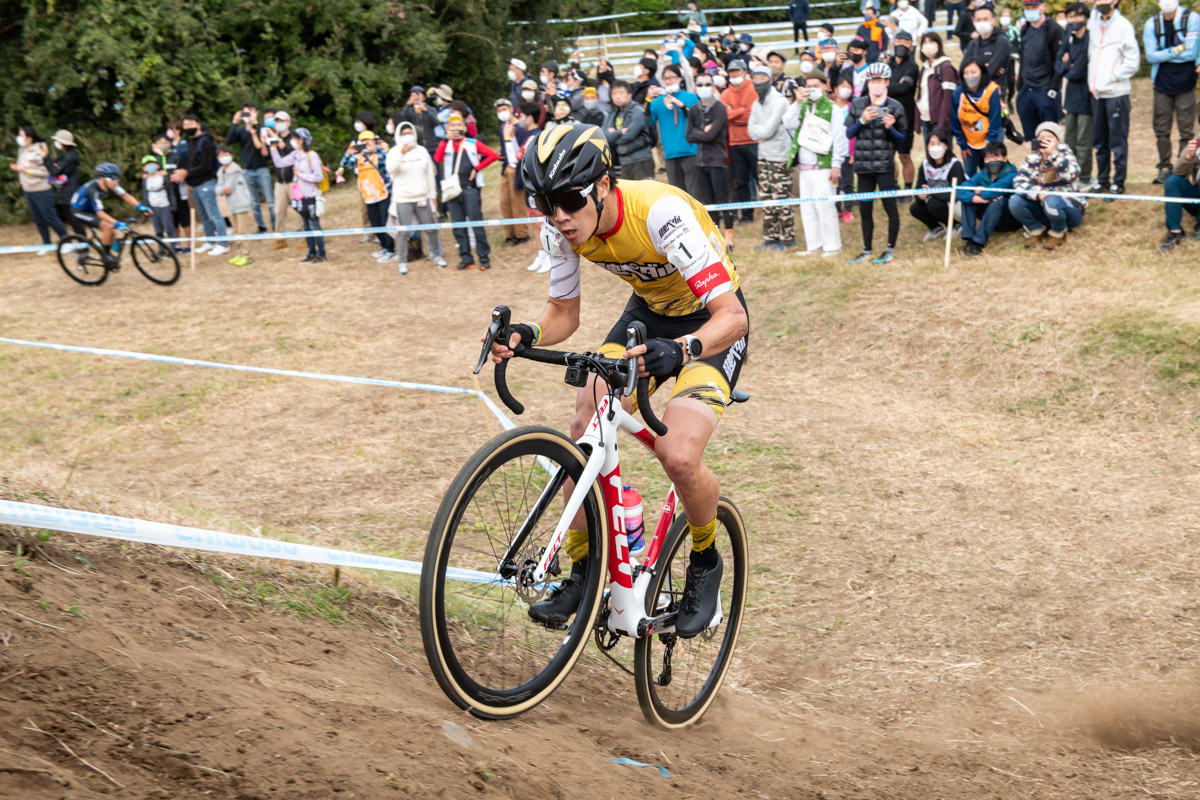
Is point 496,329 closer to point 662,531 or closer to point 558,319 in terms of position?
point 558,319

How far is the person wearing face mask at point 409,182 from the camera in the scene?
55.5 feet

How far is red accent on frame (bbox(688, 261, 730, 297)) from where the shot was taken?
427 centimetres

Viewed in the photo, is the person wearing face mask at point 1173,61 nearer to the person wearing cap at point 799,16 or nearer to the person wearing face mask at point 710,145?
the person wearing face mask at point 710,145

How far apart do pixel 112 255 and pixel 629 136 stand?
30.7 ft

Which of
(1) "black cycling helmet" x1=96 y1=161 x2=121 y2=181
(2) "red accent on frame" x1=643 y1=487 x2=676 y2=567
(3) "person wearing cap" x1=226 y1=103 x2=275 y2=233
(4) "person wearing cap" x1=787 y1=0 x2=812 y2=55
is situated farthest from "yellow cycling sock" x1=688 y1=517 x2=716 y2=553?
(4) "person wearing cap" x1=787 y1=0 x2=812 y2=55

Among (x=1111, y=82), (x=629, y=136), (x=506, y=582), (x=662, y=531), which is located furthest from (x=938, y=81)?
(x=506, y=582)

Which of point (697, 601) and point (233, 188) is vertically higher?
point (233, 188)

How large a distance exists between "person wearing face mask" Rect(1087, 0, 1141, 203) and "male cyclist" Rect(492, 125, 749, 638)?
10.9 meters

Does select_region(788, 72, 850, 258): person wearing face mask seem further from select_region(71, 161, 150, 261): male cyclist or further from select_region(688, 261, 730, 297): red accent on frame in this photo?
select_region(71, 161, 150, 261): male cyclist

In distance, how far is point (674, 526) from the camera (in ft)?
15.5

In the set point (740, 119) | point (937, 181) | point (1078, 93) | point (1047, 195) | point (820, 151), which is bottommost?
point (1047, 195)

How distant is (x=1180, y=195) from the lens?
12.2 metres

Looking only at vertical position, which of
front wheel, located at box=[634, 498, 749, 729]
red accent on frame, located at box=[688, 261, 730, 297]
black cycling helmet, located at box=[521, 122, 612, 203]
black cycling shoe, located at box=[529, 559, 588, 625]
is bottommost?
front wheel, located at box=[634, 498, 749, 729]

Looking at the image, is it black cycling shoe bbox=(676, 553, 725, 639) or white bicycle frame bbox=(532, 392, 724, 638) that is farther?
black cycling shoe bbox=(676, 553, 725, 639)
